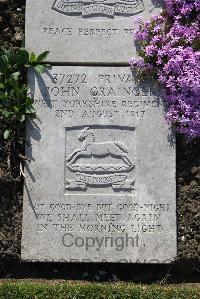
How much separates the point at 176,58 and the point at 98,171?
1.23 m

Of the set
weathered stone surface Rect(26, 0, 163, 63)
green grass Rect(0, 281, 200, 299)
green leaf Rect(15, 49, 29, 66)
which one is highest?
weathered stone surface Rect(26, 0, 163, 63)

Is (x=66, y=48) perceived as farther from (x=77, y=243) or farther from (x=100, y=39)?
(x=77, y=243)

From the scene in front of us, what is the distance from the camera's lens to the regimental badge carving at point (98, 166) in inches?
177

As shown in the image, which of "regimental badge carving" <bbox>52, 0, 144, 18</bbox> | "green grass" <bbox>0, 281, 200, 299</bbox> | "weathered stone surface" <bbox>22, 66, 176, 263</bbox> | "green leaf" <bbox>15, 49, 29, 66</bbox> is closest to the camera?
"green grass" <bbox>0, 281, 200, 299</bbox>

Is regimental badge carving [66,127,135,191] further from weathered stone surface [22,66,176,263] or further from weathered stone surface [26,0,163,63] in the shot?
weathered stone surface [26,0,163,63]

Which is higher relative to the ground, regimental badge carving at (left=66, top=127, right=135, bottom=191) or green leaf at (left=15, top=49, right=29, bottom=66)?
green leaf at (left=15, top=49, right=29, bottom=66)

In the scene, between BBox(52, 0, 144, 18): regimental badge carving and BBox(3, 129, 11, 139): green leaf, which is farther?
BBox(52, 0, 144, 18): regimental badge carving

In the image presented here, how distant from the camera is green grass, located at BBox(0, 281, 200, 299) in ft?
14.0

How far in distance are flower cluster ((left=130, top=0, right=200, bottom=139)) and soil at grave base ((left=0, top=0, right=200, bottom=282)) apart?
0.41m

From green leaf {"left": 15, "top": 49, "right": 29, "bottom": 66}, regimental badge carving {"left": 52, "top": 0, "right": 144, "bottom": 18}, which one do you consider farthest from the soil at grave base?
regimental badge carving {"left": 52, "top": 0, "right": 144, "bottom": 18}

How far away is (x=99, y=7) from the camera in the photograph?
15.5ft

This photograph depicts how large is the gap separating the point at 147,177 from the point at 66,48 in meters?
1.41

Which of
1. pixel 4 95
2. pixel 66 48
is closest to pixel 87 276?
pixel 4 95

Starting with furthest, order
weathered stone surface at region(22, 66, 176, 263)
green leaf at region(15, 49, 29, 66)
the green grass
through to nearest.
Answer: green leaf at region(15, 49, 29, 66), weathered stone surface at region(22, 66, 176, 263), the green grass
